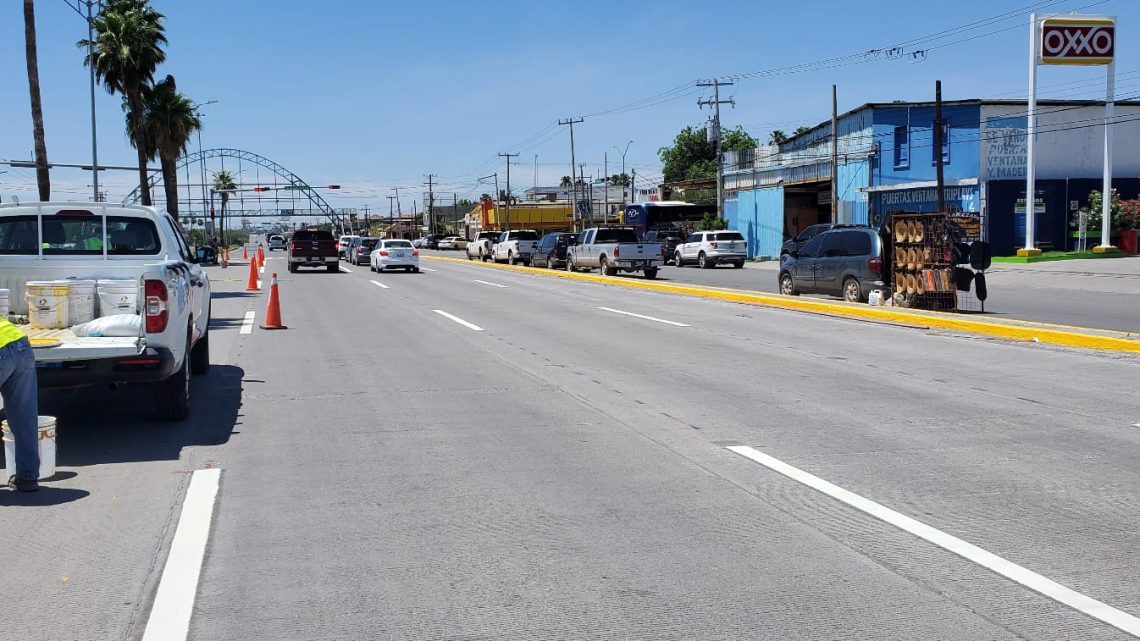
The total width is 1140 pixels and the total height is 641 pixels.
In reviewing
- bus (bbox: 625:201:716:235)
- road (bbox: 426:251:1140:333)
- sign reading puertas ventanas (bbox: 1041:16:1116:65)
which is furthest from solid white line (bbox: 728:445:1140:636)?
bus (bbox: 625:201:716:235)

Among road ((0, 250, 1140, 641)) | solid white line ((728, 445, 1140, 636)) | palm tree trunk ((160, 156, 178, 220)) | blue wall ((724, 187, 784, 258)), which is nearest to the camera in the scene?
solid white line ((728, 445, 1140, 636))

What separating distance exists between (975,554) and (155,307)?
21.4 feet

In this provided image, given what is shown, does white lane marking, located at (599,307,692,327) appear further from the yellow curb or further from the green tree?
the green tree

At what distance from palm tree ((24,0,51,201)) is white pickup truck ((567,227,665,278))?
1906 centimetres

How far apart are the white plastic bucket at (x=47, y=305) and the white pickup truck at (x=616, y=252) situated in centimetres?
3043

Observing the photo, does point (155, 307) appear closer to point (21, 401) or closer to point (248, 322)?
point (21, 401)

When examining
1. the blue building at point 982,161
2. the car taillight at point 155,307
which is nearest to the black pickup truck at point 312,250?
the blue building at point 982,161

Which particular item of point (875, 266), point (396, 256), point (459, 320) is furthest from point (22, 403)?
point (396, 256)

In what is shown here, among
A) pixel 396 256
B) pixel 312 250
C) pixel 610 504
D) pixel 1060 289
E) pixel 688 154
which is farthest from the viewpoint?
pixel 688 154

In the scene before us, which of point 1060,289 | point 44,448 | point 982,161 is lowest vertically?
point 1060,289

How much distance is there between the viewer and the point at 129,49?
4331 centimetres

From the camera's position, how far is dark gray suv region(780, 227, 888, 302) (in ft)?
73.2

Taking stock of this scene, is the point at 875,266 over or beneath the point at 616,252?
beneath

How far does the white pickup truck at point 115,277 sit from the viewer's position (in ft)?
28.2
